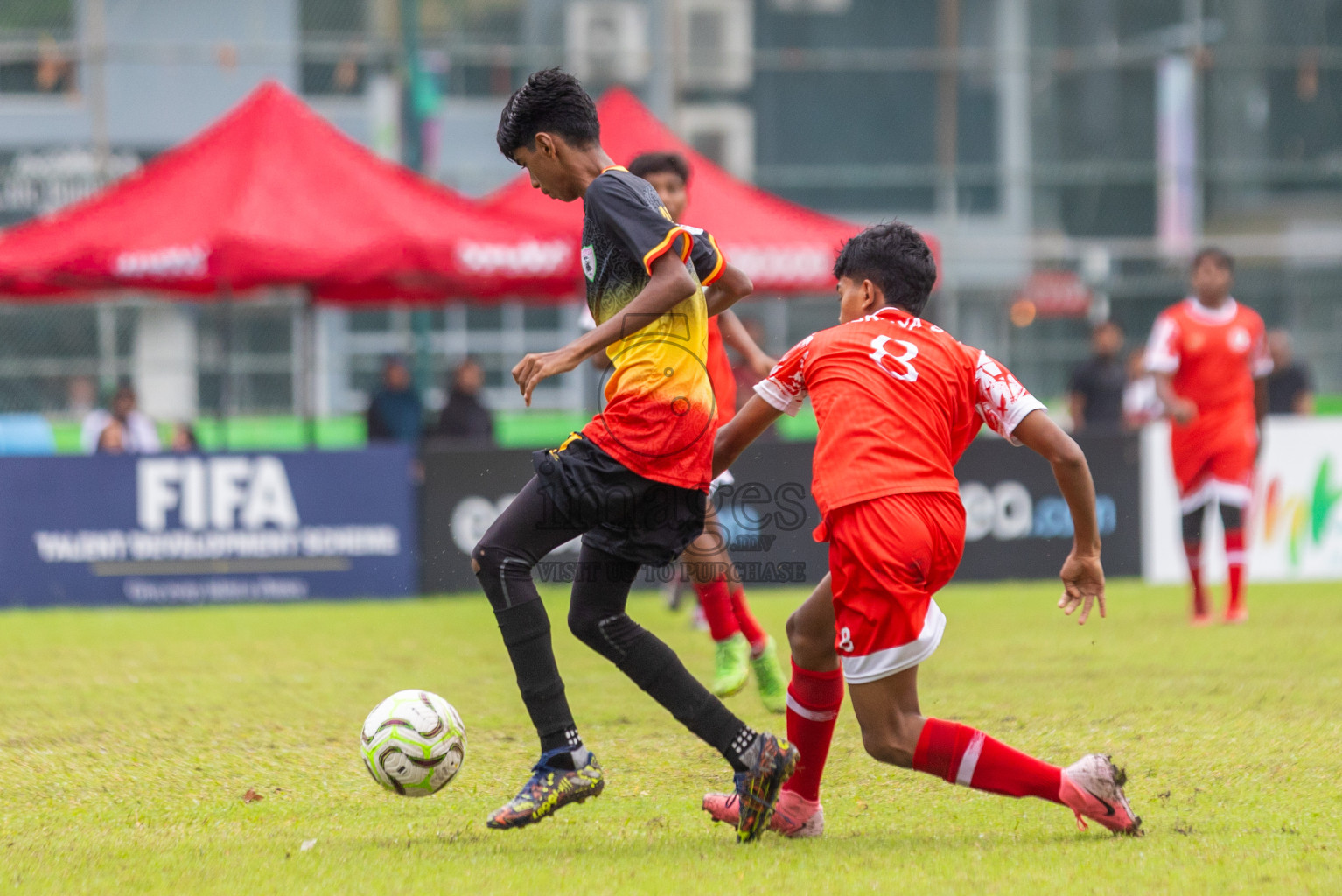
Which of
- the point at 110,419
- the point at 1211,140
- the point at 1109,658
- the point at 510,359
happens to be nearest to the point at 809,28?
the point at 1211,140

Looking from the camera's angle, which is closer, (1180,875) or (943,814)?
(1180,875)

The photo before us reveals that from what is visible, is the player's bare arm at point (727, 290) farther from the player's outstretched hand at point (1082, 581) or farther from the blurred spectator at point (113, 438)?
the blurred spectator at point (113, 438)

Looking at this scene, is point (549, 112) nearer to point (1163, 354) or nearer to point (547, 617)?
point (547, 617)

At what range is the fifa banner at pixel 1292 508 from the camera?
12102 mm

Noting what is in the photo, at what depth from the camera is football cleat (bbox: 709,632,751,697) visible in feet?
20.7

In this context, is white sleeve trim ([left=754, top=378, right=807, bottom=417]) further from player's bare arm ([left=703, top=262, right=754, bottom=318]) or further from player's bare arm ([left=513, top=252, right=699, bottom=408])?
player's bare arm ([left=703, top=262, right=754, bottom=318])

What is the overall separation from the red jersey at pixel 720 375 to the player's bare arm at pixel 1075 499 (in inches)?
110

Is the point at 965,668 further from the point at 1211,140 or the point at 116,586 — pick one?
the point at 1211,140

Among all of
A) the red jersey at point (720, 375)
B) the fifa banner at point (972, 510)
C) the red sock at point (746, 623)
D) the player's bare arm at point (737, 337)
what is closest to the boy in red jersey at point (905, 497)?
the player's bare arm at point (737, 337)

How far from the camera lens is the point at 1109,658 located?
792 cm

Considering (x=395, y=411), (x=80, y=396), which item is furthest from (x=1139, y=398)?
(x=80, y=396)

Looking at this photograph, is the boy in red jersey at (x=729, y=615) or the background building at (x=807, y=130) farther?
the background building at (x=807, y=130)

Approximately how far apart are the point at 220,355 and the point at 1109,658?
11407 millimetres

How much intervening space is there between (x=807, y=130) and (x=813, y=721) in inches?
737
